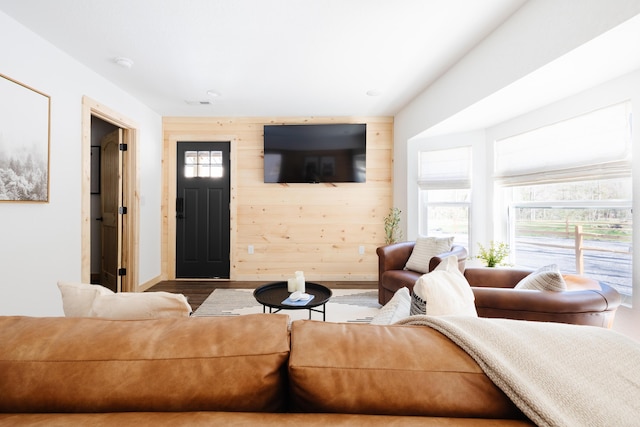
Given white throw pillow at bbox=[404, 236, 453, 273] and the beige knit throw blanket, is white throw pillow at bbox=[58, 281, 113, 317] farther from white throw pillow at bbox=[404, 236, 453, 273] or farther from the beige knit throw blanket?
white throw pillow at bbox=[404, 236, 453, 273]

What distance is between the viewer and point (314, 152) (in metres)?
4.11

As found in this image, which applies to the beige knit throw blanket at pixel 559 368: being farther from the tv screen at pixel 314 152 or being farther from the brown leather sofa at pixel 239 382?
the tv screen at pixel 314 152

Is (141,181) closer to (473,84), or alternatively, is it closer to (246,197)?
(246,197)

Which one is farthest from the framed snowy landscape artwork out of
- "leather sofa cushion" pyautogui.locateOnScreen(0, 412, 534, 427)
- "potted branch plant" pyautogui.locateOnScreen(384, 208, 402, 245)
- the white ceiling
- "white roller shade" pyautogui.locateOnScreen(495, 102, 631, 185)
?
"white roller shade" pyautogui.locateOnScreen(495, 102, 631, 185)

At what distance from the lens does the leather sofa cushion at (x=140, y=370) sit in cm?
58

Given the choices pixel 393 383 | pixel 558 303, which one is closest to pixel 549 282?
pixel 558 303

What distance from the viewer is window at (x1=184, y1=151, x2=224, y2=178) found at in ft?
13.8

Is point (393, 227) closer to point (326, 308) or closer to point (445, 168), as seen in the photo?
point (445, 168)

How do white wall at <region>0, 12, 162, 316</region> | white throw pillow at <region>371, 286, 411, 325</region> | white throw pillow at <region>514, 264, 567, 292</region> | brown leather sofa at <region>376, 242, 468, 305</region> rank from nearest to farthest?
white throw pillow at <region>371, 286, 411, 325</region> → white throw pillow at <region>514, 264, 567, 292</region> → white wall at <region>0, 12, 162, 316</region> → brown leather sofa at <region>376, 242, 468, 305</region>

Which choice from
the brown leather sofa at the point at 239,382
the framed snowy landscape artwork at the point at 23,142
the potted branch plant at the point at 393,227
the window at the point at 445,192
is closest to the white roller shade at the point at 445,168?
the window at the point at 445,192

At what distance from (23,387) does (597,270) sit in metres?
3.18

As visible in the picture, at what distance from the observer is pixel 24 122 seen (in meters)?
2.09

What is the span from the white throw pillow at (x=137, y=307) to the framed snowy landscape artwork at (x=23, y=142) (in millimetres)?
1895

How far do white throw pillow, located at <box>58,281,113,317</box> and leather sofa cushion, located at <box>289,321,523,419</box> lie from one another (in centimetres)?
79
